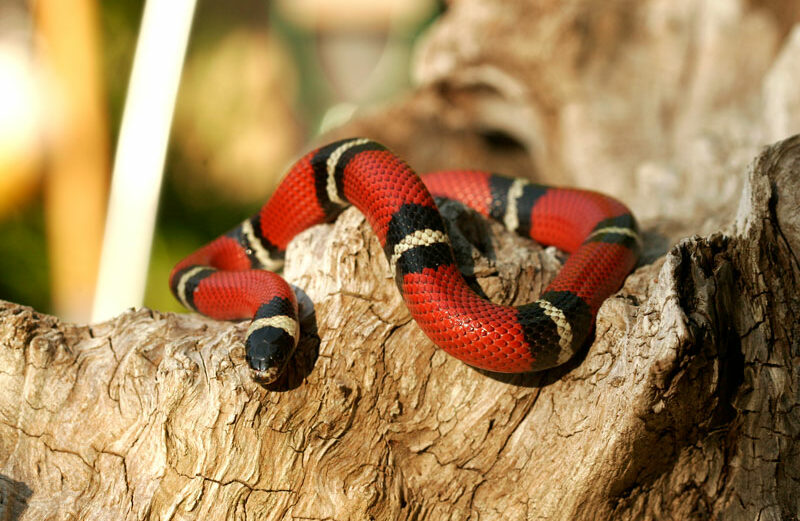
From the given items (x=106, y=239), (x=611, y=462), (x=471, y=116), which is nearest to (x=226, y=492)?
(x=611, y=462)

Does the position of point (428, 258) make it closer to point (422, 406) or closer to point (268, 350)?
point (422, 406)

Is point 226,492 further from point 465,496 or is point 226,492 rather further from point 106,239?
point 106,239

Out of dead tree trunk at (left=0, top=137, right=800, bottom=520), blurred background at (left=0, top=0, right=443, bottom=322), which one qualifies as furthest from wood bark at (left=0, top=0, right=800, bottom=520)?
blurred background at (left=0, top=0, right=443, bottom=322)

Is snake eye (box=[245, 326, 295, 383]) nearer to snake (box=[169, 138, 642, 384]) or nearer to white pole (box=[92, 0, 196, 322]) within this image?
snake (box=[169, 138, 642, 384])

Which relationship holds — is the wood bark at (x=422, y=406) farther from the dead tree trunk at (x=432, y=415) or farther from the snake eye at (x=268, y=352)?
the snake eye at (x=268, y=352)

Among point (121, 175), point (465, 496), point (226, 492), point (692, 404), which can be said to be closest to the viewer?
point (692, 404)

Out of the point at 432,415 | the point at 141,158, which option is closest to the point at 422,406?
the point at 432,415

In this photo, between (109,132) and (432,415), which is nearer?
Answer: (432,415)

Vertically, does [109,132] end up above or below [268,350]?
above
